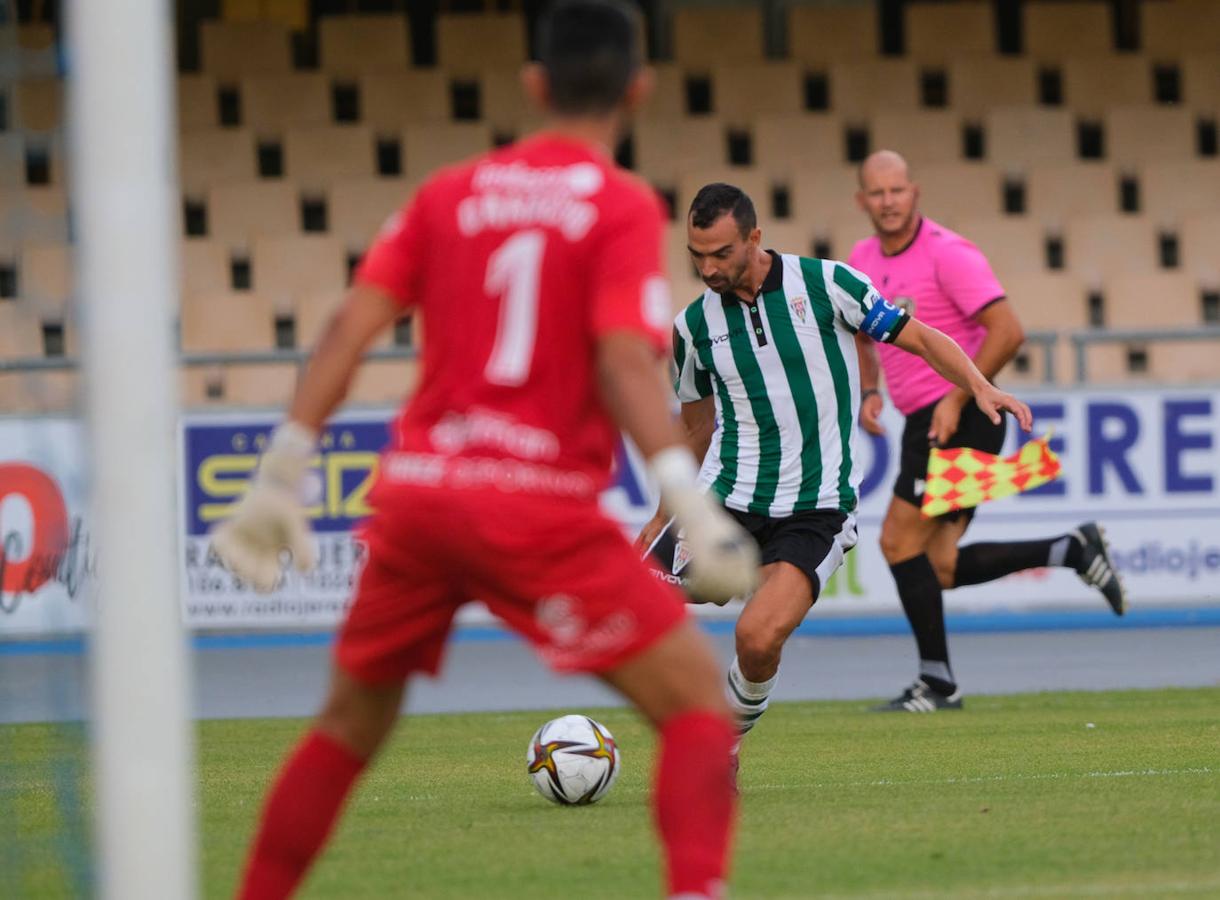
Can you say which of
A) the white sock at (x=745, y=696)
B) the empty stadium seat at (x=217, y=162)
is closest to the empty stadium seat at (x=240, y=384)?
the empty stadium seat at (x=217, y=162)

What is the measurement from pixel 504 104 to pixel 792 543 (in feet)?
36.4

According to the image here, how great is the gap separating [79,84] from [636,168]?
45.5 feet

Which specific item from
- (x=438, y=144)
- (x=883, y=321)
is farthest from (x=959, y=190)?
(x=883, y=321)

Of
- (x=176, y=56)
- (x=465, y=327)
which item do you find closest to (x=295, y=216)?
(x=176, y=56)

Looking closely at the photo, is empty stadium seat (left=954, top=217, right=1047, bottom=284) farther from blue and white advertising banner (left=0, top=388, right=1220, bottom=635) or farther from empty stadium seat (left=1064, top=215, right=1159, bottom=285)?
blue and white advertising banner (left=0, top=388, right=1220, bottom=635)

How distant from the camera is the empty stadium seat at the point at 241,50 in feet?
58.4

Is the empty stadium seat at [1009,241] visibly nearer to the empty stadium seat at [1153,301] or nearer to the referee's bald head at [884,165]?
the empty stadium seat at [1153,301]

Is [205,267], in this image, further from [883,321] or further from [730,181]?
[883,321]

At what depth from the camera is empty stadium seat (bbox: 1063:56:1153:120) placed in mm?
17969

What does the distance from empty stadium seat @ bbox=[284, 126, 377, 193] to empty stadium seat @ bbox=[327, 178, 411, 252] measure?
0.88 feet

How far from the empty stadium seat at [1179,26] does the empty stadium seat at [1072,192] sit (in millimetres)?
1593

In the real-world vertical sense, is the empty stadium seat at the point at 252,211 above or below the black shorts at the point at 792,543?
above

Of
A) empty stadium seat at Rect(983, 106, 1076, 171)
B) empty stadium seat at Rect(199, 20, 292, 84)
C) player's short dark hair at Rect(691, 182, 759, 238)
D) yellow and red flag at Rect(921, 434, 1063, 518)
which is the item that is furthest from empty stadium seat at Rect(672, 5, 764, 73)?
player's short dark hair at Rect(691, 182, 759, 238)

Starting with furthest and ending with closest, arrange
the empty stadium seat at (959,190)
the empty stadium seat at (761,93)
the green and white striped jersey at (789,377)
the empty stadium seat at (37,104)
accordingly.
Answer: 1. the empty stadium seat at (761,93)
2. the empty stadium seat at (959,190)
3. the green and white striped jersey at (789,377)
4. the empty stadium seat at (37,104)
